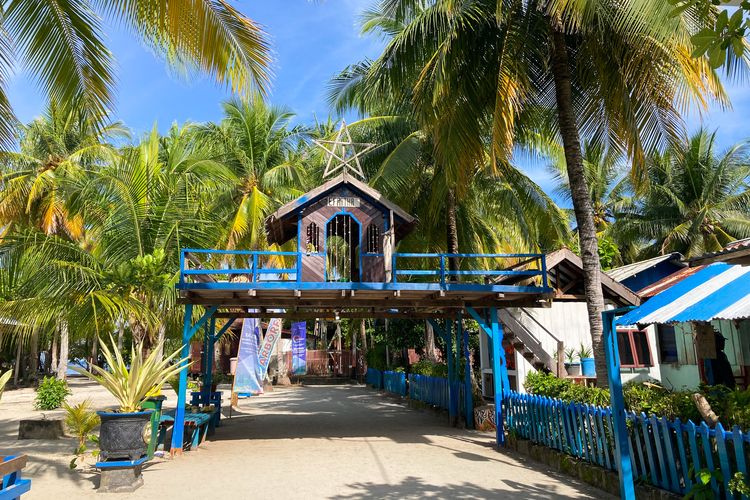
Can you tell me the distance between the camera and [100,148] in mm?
22953

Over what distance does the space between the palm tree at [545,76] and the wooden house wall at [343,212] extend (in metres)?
2.16

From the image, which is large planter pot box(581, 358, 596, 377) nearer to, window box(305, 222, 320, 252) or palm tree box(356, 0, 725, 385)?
palm tree box(356, 0, 725, 385)

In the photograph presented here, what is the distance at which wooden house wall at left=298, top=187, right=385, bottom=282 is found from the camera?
11656mm

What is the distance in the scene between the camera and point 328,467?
951 centimetres

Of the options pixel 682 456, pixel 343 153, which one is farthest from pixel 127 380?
pixel 682 456

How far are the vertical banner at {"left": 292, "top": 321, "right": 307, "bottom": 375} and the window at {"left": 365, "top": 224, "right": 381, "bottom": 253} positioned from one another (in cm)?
1948

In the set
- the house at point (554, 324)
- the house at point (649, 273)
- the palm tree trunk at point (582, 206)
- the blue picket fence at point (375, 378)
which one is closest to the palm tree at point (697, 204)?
the house at point (649, 273)

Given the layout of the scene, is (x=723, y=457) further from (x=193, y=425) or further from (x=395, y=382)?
(x=395, y=382)

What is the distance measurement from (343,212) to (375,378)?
19.1m

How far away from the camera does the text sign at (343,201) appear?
40.3 feet

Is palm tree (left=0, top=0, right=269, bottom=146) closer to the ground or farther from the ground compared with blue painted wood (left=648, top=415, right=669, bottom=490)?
farther from the ground

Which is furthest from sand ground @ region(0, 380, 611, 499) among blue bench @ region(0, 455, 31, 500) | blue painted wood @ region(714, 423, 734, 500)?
blue bench @ region(0, 455, 31, 500)

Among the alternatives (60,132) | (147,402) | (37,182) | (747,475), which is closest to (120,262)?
(147,402)

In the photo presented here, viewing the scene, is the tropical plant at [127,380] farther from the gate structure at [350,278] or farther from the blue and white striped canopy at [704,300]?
the blue and white striped canopy at [704,300]
